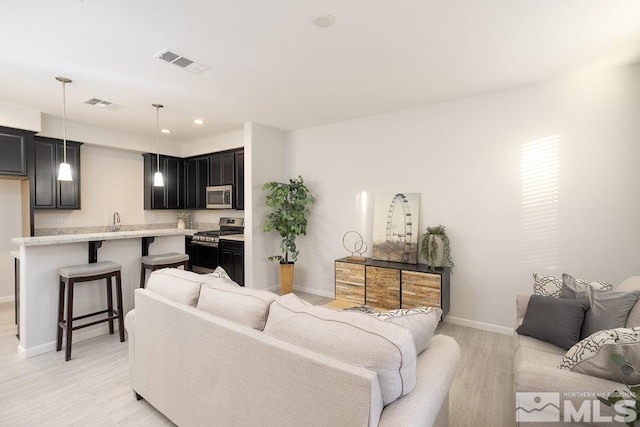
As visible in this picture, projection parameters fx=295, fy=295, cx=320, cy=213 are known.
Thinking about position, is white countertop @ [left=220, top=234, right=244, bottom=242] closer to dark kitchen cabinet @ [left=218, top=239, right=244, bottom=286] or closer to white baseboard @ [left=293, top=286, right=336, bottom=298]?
dark kitchen cabinet @ [left=218, top=239, right=244, bottom=286]

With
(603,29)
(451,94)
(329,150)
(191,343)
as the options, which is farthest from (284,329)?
(329,150)

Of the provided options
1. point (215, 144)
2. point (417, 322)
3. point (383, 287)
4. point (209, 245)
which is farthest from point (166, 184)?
point (417, 322)

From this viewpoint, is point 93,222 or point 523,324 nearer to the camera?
point 523,324

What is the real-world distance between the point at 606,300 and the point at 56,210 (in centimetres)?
669

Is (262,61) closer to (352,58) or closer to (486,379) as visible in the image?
(352,58)

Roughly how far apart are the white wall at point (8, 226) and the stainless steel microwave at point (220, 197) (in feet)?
8.98

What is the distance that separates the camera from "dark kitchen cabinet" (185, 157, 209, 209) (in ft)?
19.2

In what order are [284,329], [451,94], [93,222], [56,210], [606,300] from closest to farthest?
1. [284,329]
2. [606,300]
3. [451,94]
4. [56,210]
5. [93,222]

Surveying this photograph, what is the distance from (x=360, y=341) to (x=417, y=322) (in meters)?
0.39

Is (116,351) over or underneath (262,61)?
underneath

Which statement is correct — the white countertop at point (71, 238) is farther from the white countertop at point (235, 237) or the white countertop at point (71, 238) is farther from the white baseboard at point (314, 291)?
the white baseboard at point (314, 291)

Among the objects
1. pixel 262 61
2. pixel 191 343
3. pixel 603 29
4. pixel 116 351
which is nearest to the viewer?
pixel 191 343

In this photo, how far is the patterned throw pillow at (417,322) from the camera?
1354 millimetres

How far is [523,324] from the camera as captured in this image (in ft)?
7.34
